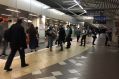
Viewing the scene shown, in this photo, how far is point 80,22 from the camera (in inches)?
1737

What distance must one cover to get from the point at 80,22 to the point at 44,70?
36.9m

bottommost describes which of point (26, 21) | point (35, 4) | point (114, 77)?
point (114, 77)

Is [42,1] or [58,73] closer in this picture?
[58,73]

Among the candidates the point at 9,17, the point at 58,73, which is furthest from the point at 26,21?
the point at 58,73

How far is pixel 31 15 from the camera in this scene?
18.1 metres

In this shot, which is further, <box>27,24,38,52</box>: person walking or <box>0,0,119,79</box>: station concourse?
<box>27,24,38,52</box>: person walking

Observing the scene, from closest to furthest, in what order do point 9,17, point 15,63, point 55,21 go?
point 15,63, point 9,17, point 55,21

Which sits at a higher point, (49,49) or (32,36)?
(32,36)

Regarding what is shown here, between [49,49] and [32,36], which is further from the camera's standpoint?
[49,49]

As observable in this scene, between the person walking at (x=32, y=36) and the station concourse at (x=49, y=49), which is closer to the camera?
the station concourse at (x=49, y=49)

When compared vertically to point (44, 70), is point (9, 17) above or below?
above

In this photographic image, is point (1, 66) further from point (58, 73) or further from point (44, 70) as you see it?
point (58, 73)

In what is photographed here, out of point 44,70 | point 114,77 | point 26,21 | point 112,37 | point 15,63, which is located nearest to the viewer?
point 114,77

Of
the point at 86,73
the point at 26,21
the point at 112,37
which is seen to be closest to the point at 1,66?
the point at 86,73
